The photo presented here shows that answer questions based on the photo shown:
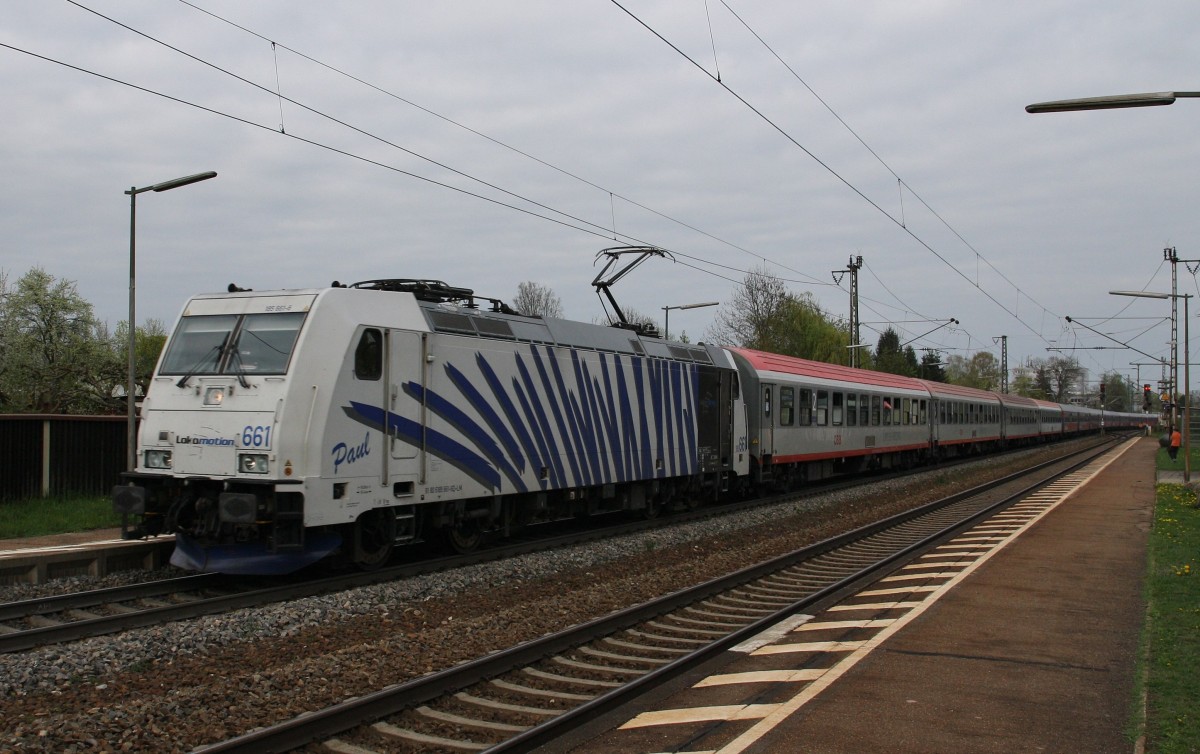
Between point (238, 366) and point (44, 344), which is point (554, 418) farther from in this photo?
point (44, 344)

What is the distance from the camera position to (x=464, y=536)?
13281mm

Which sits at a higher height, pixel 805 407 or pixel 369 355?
pixel 369 355

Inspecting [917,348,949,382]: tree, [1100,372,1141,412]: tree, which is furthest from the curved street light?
[1100,372,1141,412]: tree

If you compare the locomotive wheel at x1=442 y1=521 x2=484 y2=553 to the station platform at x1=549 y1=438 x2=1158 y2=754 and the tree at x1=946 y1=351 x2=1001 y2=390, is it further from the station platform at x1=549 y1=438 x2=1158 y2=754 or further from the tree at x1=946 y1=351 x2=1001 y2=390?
the tree at x1=946 y1=351 x2=1001 y2=390

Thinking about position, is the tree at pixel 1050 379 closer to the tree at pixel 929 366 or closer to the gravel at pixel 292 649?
the tree at pixel 929 366

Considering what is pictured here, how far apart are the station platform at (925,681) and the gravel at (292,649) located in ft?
6.42

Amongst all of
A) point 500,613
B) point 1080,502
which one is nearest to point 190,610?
point 500,613

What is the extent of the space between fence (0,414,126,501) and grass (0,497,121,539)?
31 cm

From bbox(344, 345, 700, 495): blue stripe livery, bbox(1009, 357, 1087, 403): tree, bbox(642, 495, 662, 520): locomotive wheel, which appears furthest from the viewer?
bbox(1009, 357, 1087, 403): tree

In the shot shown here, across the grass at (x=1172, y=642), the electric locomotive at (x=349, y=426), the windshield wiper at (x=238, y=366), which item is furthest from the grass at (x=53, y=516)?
the grass at (x=1172, y=642)

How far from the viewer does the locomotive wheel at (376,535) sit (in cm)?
1148

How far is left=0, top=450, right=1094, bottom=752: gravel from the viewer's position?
19.4 ft

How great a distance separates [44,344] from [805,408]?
35.0m

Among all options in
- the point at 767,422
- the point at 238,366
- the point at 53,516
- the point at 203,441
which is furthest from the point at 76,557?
the point at 767,422
